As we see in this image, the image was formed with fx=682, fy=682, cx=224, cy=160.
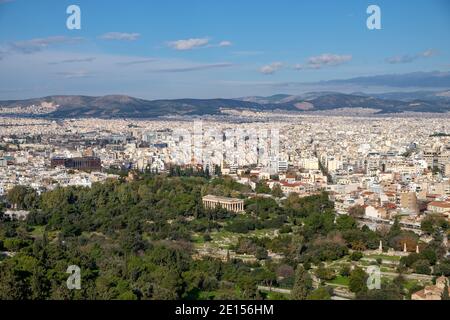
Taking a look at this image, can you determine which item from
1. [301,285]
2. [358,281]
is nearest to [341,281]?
[358,281]

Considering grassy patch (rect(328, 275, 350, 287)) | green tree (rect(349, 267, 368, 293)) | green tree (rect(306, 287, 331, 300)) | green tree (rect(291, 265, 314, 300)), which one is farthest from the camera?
grassy patch (rect(328, 275, 350, 287))

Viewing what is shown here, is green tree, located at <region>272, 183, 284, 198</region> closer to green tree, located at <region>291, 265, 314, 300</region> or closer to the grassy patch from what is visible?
green tree, located at <region>291, 265, 314, 300</region>

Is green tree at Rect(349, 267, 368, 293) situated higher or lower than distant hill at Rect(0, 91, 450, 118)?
lower

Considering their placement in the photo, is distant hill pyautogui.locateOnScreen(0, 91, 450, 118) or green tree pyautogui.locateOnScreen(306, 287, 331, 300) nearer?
green tree pyautogui.locateOnScreen(306, 287, 331, 300)

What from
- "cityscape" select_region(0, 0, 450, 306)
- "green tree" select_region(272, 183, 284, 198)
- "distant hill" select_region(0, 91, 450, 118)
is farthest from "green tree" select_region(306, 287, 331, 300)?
"distant hill" select_region(0, 91, 450, 118)

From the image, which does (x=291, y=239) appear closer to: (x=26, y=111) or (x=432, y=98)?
(x=432, y=98)

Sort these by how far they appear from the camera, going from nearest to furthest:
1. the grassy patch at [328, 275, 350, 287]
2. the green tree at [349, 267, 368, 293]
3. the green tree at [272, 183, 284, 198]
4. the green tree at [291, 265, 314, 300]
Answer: the green tree at [291, 265, 314, 300]
the green tree at [349, 267, 368, 293]
the grassy patch at [328, 275, 350, 287]
the green tree at [272, 183, 284, 198]
